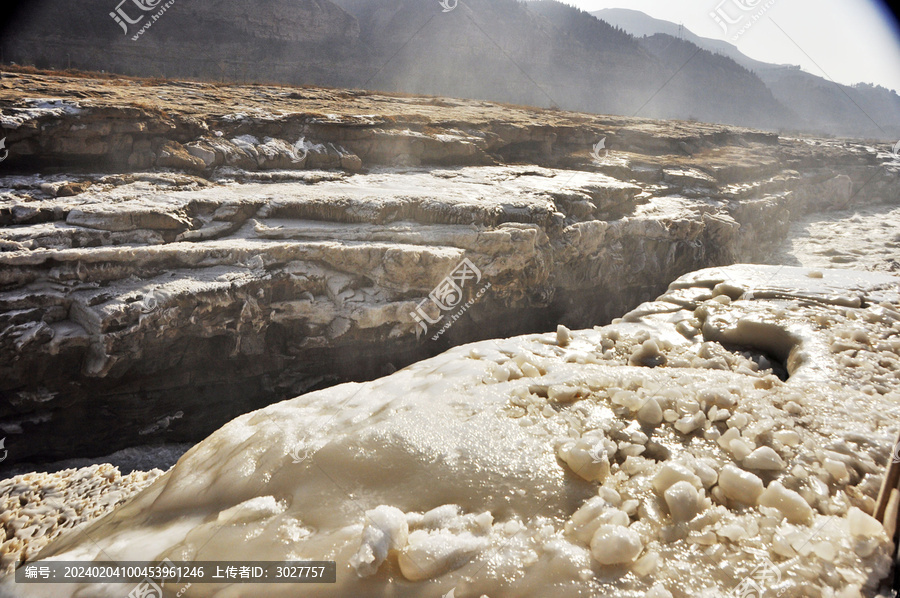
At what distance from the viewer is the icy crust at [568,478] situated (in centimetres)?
149

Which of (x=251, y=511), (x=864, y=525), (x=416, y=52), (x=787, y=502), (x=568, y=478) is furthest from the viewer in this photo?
(x=416, y=52)

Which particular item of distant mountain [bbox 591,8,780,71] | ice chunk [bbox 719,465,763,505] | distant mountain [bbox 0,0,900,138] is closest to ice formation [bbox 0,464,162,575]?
ice chunk [bbox 719,465,763,505]

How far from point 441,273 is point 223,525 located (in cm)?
493

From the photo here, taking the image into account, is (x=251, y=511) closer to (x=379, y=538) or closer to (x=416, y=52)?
Answer: (x=379, y=538)

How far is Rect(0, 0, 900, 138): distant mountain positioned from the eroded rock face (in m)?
15.7

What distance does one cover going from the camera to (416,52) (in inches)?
1305

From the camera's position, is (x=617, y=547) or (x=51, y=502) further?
(x=51, y=502)

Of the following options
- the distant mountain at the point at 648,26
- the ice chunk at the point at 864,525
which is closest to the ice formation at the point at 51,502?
the ice chunk at the point at 864,525

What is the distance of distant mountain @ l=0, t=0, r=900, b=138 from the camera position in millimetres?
24344

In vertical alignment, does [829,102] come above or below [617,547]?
above

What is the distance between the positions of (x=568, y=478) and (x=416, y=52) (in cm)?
3650

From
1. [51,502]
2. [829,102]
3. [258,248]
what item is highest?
[829,102]

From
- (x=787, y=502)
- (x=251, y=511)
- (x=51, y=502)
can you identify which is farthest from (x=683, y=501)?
(x=51, y=502)

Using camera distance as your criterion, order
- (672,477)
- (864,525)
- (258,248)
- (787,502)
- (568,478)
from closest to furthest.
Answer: (864,525), (787,502), (672,477), (568,478), (258,248)
